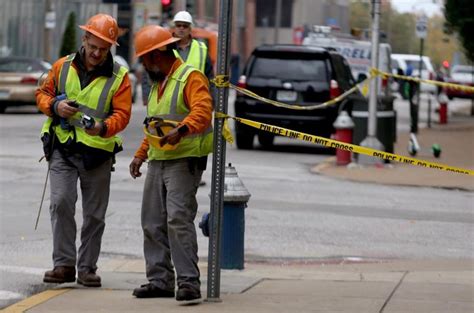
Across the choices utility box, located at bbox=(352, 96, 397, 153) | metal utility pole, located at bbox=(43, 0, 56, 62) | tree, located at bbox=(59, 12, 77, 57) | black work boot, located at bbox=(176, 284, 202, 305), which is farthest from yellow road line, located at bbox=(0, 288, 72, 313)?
tree, located at bbox=(59, 12, 77, 57)

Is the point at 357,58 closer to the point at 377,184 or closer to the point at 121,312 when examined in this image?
the point at 377,184

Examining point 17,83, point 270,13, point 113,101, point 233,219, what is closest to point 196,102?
point 113,101

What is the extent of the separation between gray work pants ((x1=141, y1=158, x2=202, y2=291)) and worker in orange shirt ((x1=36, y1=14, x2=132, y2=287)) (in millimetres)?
636

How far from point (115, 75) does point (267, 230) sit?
4.21m

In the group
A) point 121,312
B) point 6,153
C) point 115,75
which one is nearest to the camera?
point 121,312

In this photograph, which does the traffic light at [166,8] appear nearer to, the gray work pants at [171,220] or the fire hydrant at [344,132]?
the fire hydrant at [344,132]

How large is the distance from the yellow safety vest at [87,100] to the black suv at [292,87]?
13768 millimetres

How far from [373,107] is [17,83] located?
45.4ft

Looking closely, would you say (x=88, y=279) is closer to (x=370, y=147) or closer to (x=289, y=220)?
(x=289, y=220)

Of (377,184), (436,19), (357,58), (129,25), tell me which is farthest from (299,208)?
(436,19)

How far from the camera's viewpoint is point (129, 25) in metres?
66.0

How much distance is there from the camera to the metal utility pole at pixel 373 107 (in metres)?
20.0

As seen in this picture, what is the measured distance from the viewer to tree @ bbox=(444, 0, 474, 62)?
3309 centimetres

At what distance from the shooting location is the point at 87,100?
8820 millimetres
